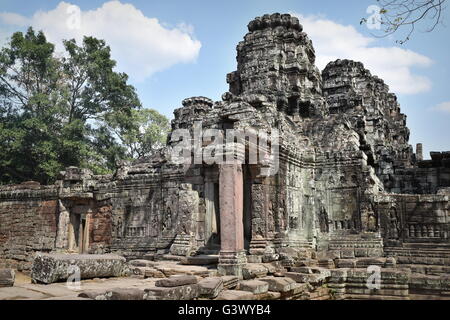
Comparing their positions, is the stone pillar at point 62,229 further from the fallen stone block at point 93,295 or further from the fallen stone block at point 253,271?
the fallen stone block at point 93,295

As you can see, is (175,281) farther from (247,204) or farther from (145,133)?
(145,133)

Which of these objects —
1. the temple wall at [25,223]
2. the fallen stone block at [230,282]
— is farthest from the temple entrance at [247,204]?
the temple wall at [25,223]

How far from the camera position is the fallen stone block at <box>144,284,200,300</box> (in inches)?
202

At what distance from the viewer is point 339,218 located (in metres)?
11.4

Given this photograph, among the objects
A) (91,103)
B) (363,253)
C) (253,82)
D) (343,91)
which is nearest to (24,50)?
(91,103)

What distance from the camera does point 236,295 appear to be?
5.92 m

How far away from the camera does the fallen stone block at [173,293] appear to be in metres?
5.13

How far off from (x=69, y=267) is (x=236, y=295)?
2880mm

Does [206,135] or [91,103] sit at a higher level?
[91,103]

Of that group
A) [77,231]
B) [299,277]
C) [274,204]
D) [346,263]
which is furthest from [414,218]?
[77,231]

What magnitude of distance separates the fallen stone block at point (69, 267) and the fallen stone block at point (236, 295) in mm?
2511

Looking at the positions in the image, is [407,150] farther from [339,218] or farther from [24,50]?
[24,50]

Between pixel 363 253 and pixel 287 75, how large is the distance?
7.61 meters

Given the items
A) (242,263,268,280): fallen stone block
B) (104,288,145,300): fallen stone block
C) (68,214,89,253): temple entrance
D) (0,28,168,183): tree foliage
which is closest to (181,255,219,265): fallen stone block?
(242,263,268,280): fallen stone block
